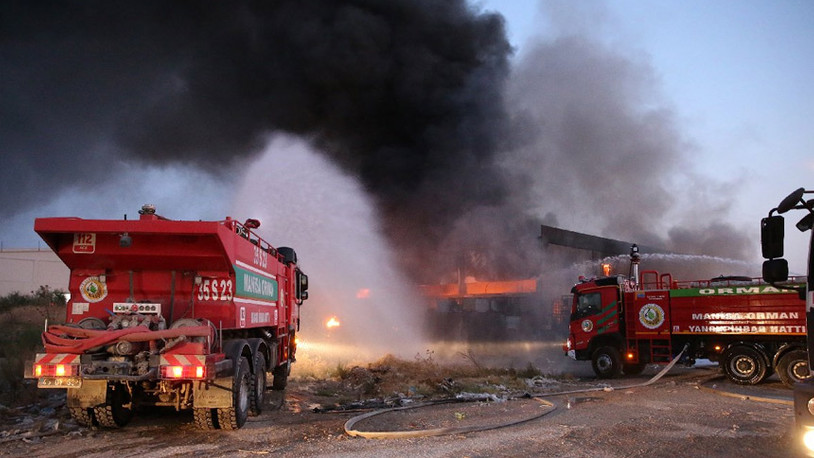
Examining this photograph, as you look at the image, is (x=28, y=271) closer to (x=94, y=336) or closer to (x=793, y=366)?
(x=94, y=336)

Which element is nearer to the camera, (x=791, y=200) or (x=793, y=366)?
(x=791, y=200)

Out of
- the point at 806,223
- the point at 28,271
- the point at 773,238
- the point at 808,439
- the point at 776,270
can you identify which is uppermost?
the point at 28,271

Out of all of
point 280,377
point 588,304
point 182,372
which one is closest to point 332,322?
point 280,377

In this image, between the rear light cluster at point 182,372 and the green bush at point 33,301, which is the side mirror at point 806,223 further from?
the green bush at point 33,301

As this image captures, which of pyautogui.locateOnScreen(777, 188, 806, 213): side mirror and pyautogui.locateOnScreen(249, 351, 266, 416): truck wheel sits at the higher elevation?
pyautogui.locateOnScreen(777, 188, 806, 213): side mirror

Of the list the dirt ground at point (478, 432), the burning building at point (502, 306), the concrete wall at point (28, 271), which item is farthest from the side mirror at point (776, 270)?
the concrete wall at point (28, 271)

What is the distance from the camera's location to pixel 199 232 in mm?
6637

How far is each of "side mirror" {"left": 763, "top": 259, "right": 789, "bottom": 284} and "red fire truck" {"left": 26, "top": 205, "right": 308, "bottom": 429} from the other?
5.26 m

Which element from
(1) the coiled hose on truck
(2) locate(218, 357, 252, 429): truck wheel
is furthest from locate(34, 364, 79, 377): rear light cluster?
(2) locate(218, 357, 252, 429): truck wheel

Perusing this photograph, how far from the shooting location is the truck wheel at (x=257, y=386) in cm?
837

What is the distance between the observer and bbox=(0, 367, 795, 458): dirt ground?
6.19 meters

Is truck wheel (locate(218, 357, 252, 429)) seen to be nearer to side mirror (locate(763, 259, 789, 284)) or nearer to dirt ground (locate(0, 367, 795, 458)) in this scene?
dirt ground (locate(0, 367, 795, 458))

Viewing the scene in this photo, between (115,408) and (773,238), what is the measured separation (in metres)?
7.37

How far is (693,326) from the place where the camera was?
13602 mm
